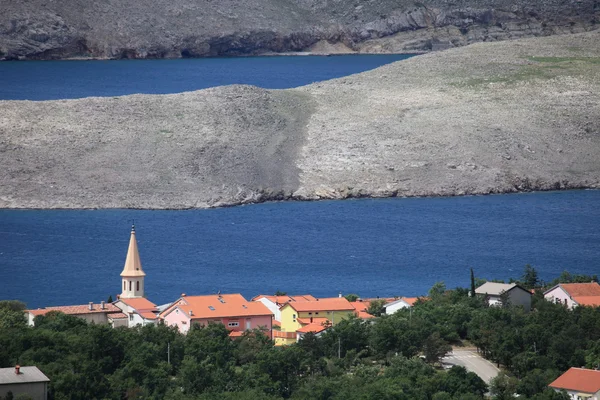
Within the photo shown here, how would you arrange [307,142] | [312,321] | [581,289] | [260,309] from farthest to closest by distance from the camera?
[307,142]
[581,289]
[312,321]
[260,309]

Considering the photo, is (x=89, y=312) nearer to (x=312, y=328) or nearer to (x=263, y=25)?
(x=312, y=328)

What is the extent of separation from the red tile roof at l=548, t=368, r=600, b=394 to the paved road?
2.42m

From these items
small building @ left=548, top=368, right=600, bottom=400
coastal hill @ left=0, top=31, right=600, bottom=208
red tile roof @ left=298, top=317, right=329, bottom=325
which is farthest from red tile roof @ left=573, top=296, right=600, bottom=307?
coastal hill @ left=0, top=31, right=600, bottom=208

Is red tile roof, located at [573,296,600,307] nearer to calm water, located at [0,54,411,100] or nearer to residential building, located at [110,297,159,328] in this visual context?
residential building, located at [110,297,159,328]

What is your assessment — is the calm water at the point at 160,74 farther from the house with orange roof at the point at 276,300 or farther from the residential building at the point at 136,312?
the residential building at the point at 136,312

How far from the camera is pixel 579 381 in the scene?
193 feet

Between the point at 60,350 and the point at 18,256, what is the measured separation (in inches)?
902

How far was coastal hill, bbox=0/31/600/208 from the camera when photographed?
98000 mm

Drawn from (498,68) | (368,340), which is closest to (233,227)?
(368,340)

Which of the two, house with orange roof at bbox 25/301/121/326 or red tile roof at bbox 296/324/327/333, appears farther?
house with orange roof at bbox 25/301/121/326

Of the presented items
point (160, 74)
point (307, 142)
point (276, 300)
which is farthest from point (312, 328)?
point (160, 74)

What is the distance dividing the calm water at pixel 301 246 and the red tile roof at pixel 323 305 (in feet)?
20.7

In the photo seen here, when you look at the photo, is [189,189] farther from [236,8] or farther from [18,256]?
[236,8]

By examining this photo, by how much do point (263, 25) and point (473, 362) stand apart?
114823mm
